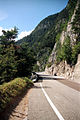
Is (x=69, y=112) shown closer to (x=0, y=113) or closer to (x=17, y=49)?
(x=0, y=113)

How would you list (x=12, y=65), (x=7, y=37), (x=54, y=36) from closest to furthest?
(x=12, y=65) → (x=7, y=37) → (x=54, y=36)

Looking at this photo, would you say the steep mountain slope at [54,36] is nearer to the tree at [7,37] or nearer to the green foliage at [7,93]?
the tree at [7,37]

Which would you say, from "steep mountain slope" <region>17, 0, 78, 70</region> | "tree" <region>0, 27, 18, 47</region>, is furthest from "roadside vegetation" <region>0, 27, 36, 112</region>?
"steep mountain slope" <region>17, 0, 78, 70</region>

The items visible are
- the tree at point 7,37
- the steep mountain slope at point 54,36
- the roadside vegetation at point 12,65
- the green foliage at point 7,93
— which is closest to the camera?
the green foliage at point 7,93

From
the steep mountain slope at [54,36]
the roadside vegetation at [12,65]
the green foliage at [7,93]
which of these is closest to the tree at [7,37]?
the roadside vegetation at [12,65]

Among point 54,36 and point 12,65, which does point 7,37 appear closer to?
point 12,65

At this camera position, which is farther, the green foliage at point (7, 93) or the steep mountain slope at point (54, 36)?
the steep mountain slope at point (54, 36)

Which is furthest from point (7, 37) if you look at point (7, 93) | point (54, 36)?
point (54, 36)

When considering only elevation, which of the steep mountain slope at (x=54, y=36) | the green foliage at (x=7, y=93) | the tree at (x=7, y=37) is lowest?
the green foliage at (x=7, y=93)

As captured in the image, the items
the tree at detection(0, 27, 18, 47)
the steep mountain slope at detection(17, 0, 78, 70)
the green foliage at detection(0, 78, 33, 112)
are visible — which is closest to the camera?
the green foliage at detection(0, 78, 33, 112)

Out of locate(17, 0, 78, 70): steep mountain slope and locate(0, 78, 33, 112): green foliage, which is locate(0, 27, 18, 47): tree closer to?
locate(17, 0, 78, 70): steep mountain slope

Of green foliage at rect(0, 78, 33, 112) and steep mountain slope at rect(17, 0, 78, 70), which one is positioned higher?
steep mountain slope at rect(17, 0, 78, 70)

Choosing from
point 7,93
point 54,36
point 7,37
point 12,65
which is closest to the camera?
point 7,93

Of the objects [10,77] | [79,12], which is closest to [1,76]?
[10,77]
